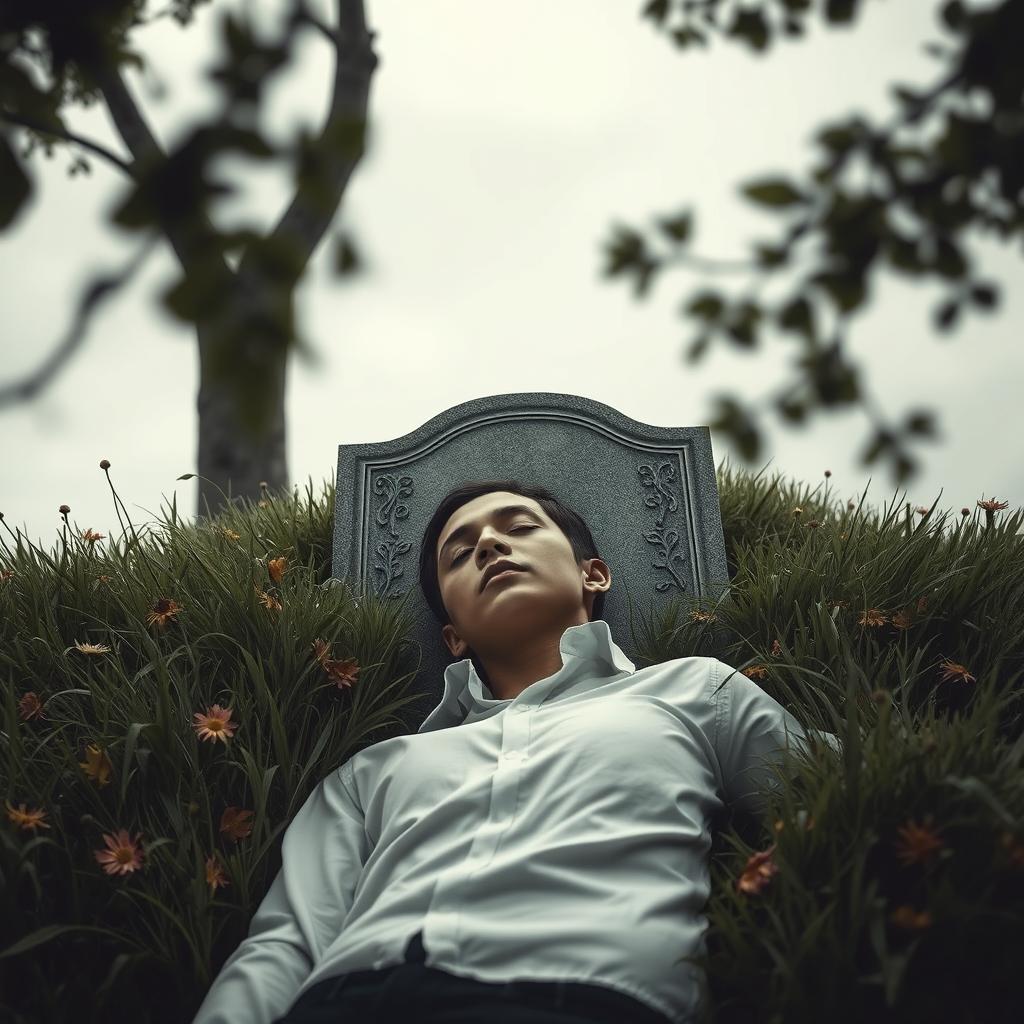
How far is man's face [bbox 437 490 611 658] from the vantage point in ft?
8.00

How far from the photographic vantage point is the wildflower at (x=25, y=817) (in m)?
1.96

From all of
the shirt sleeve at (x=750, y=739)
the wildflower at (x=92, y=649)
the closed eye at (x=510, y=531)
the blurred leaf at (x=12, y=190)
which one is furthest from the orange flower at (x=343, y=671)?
the blurred leaf at (x=12, y=190)

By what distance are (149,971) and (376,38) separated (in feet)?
17.3

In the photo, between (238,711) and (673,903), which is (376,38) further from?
(673,903)

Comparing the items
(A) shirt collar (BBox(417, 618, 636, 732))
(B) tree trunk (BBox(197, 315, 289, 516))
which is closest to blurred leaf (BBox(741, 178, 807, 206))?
(A) shirt collar (BBox(417, 618, 636, 732))

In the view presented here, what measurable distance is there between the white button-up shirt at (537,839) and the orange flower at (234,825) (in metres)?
0.12

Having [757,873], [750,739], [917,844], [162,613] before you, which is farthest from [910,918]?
[162,613]

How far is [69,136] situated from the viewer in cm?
103

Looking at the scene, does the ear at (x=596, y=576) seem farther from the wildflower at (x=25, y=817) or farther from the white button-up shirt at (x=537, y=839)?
the wildflower at (x=25, y=817)

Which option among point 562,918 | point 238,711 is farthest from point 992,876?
point 238,711

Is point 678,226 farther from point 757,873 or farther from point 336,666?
point 336,666

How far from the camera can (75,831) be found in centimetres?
210

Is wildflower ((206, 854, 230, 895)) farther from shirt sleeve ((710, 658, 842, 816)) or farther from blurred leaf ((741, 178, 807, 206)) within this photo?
blurred leaf ((741, 178, 807, 206))

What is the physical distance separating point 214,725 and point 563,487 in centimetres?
148
